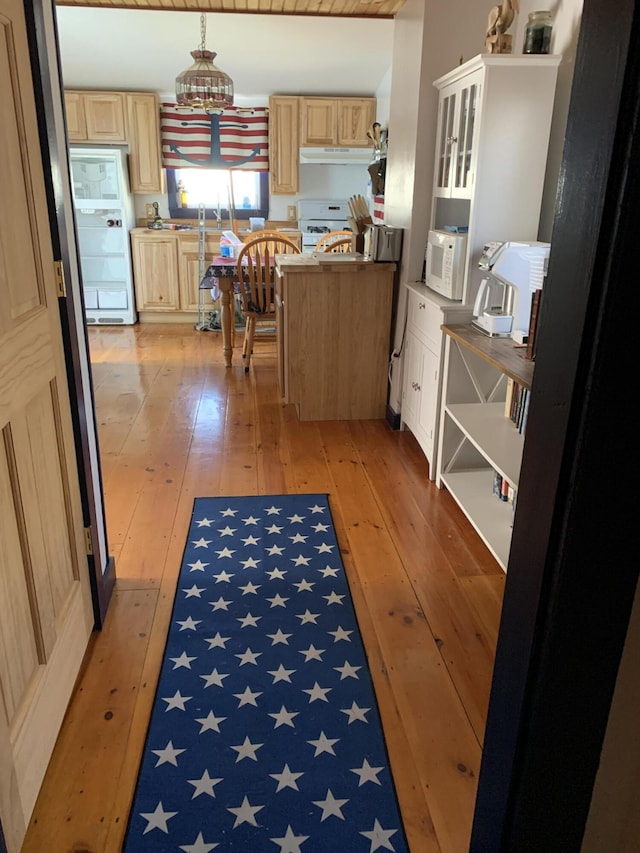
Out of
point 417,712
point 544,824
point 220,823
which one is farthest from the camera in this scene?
point 417,712

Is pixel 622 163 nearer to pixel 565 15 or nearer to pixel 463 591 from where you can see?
A: pixel 463 591

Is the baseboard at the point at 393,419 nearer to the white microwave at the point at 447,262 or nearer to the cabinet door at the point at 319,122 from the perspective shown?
the white microwave at the point at 447,262

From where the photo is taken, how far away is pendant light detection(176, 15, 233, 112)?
4.22 metres

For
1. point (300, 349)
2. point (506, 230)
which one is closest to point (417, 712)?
point (506, 230)

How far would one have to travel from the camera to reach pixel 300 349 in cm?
375

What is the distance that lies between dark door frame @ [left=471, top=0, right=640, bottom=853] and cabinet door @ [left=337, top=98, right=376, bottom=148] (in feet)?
19.6

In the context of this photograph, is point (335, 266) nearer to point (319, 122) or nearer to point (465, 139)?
point (465, 139)

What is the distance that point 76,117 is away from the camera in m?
5.93

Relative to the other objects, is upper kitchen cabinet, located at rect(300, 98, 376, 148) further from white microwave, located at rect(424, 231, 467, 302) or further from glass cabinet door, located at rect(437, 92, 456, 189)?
white microwave, located at rect(424, 231, 467, 302)

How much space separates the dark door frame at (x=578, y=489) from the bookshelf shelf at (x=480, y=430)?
131cm

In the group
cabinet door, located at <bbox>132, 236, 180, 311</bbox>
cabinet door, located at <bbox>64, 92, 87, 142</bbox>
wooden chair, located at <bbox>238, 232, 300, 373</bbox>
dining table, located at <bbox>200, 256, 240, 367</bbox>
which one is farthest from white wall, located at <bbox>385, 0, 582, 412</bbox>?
cabinet door, located at <bbox>64, 92, 87, 142</bbox>

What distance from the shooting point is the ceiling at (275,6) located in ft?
11.6

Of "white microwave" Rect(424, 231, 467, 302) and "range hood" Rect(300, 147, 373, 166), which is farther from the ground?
"range hood" Rect(300, 147, 373, 166)

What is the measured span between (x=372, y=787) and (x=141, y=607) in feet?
3.30
